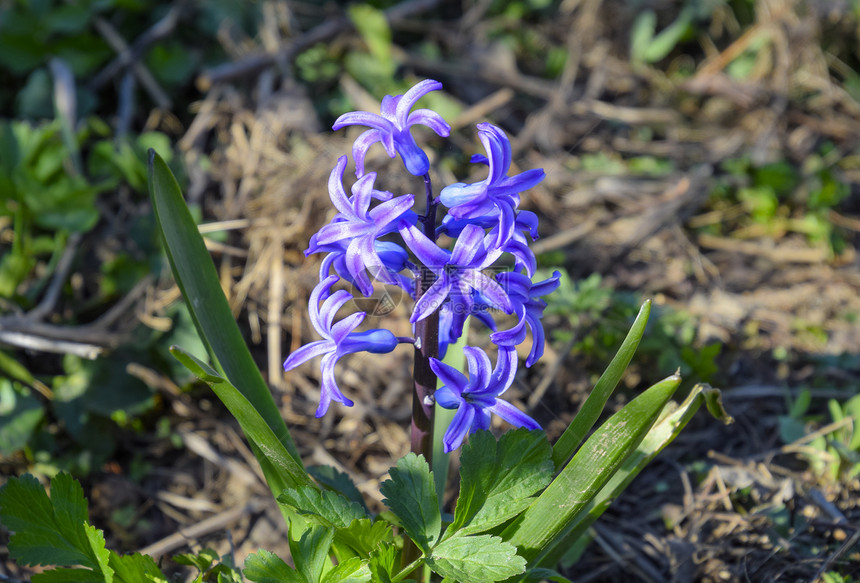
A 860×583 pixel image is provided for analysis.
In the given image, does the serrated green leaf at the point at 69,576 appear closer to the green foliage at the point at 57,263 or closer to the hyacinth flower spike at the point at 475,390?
the hyacinth flower spike at the point at 475,390

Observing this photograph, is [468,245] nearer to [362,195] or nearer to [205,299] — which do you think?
[362,195]

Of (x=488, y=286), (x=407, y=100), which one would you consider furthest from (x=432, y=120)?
(x=488, y=286)

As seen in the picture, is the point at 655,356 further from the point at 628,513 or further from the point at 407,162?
the point at 407,162

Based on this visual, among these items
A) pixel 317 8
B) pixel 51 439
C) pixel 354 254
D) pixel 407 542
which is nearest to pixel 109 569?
pixel 407 542

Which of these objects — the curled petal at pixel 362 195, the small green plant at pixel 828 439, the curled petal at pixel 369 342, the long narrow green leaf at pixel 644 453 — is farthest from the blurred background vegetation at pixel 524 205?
the curled petal at pixel 362 195

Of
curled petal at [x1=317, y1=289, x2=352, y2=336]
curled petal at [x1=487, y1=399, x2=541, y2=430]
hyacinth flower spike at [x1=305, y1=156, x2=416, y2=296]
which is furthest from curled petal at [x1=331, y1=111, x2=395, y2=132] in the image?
curled petal at [x1=487, y1=399, x2=541, y2=430]

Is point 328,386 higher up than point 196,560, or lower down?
higher up

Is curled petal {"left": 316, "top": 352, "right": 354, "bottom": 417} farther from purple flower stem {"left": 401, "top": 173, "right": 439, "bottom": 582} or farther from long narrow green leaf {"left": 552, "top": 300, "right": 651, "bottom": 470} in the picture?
long narrow green leaf {"left": 552, "top": 300, "right": 651, "bottom": 470}
